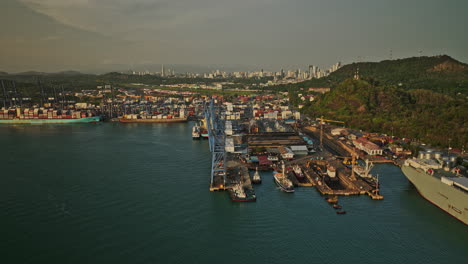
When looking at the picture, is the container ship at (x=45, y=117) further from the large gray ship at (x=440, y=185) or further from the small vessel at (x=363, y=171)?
the large gray ship at (x=440, y=185)

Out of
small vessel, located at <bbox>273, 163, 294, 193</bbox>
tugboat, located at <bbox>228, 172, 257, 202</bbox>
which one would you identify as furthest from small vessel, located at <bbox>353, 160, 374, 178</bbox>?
tugboat, located at <bbox>228, 172, 257, 202</bbox>

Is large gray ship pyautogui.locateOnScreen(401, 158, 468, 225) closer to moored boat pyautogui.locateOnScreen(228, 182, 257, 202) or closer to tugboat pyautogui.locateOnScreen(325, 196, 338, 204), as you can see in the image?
tugboat pyautogui.locateOnScreen(325, 196, 338, 204)

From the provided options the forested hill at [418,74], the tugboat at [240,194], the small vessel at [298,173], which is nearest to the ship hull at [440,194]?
the small vessel at [298,173]

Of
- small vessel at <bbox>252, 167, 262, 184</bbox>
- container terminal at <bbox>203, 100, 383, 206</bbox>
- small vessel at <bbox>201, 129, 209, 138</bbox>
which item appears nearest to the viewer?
container terminal at <bbox>203, 100, 383, 206</bbox>

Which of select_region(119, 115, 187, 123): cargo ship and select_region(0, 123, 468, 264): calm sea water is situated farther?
select_region(119, 115, 187, 123): cargo ship

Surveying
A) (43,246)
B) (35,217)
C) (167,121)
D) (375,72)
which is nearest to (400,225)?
(43,246)

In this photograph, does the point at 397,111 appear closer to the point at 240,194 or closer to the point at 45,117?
the point at 240,194
